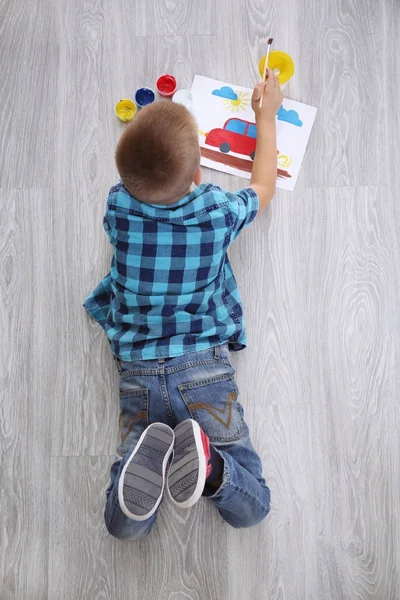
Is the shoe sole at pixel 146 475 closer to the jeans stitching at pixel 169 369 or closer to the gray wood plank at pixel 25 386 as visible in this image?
the jeans stitching at pixel 169 369

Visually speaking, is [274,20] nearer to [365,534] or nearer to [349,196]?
[349,196]

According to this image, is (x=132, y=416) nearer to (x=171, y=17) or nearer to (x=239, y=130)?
(x=239, y=130)

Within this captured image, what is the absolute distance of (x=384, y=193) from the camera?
110cm

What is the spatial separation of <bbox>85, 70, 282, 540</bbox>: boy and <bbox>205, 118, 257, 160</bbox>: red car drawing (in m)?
0.16

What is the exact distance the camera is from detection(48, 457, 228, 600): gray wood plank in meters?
1.01

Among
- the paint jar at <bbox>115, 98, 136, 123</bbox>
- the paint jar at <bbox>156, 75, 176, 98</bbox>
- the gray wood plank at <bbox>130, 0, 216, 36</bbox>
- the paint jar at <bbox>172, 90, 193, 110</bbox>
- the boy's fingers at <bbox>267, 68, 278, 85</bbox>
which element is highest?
the gray wood plank at <bbox>130, 0, 216, 36</bbox>

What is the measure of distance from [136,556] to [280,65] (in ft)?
3.40

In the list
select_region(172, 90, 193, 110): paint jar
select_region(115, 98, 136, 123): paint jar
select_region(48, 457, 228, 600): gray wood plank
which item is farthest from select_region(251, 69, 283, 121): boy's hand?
select_region(48, 457, 228, 600): gray wood plank

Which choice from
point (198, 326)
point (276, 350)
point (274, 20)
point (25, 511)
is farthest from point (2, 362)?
point (274, 20)

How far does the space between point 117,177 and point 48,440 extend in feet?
1.84

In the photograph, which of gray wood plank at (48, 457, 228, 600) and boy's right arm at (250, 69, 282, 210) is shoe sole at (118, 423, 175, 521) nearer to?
gray wood plank at (48, 457, 228, 600)

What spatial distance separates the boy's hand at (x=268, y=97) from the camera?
1.05 m

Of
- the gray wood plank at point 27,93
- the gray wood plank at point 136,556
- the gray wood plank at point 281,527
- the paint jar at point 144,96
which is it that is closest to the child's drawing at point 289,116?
the paint jar at point 144,96

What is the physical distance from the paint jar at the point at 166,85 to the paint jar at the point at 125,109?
0.07m
